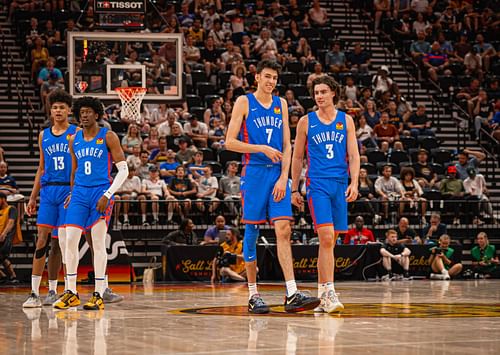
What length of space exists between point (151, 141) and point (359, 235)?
5.00 metres

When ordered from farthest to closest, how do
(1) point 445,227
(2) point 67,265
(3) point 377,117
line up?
(3) point 377,117 → (1) point 445,227 → (2) point 67,265

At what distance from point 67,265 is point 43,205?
94 cm

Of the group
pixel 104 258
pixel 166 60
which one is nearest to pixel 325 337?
pixel 104 258

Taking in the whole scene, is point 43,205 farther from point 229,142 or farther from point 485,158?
point 485,158

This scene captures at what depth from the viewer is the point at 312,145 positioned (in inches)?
345

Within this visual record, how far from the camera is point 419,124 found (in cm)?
2289

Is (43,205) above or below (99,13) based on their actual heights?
below

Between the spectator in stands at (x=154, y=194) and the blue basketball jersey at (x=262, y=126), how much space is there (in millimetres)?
9152

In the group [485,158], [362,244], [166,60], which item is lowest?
[362,244]

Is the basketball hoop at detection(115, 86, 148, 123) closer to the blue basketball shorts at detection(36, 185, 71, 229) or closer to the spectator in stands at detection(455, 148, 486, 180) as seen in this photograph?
the spectator in stands at detection(455, 148, 486, 180)

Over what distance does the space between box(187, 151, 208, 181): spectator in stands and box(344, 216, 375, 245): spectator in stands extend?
318 centimetres

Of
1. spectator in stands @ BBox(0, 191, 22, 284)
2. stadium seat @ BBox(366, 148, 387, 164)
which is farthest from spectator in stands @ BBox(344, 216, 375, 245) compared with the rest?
spectator in stands @ BBox(0, 191, 22, 284)

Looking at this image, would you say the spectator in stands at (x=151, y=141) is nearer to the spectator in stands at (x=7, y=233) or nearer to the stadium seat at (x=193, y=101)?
the stadium seat at (x=193, y=101)

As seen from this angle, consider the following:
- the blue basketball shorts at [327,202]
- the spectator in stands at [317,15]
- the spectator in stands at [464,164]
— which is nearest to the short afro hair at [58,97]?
the blue basketball shorts at [327,202]
